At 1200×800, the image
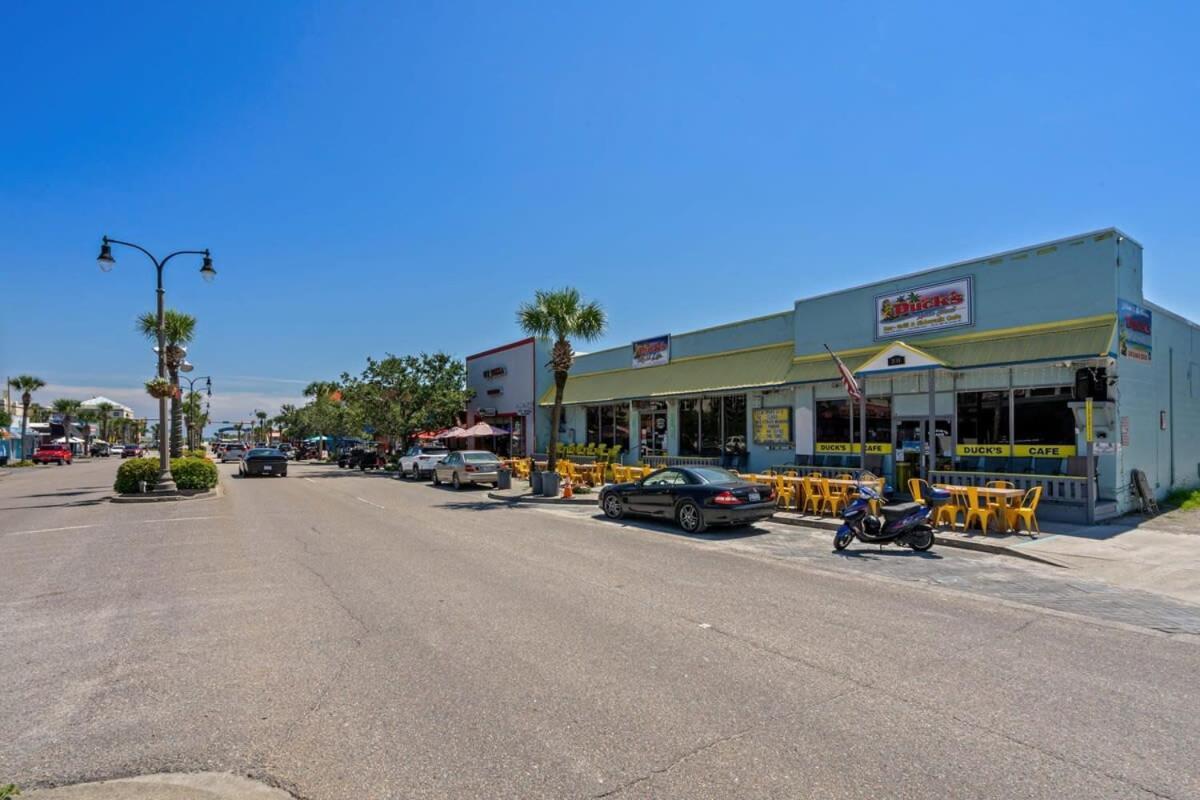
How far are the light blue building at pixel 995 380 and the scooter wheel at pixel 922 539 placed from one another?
4.63 meters

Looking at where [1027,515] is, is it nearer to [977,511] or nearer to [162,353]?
[977,511]

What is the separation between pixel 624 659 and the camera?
18.3ft

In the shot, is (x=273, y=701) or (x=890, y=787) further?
(x=273, y=701)

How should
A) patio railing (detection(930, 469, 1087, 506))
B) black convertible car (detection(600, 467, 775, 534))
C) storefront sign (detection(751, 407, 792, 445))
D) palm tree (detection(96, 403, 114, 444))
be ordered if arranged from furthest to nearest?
1. palm tree (detection(96, 403, 114, 444))
2. storefront sign (detection(751, 407, 792, 445))
3. patio railing (detection(930, 469, 1087, 506))
4. black convertible car (detection(600, 467, 775, 534))

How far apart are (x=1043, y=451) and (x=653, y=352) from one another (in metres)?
15.7

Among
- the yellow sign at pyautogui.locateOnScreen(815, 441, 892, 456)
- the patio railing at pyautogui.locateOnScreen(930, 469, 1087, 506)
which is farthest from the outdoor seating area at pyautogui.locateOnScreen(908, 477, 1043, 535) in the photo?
the yellow sign at pyautogui.locateOnScreen(815, 441, 892, 456)

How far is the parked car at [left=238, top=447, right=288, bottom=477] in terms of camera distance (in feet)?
114

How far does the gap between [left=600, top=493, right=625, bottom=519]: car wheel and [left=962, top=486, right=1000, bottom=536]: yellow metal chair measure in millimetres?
7417

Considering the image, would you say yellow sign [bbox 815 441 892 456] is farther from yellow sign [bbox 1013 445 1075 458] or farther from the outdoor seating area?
the outdoor seating area

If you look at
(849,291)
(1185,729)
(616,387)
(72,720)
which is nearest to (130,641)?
(72,720)

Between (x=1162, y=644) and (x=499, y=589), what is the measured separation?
22.8 feet

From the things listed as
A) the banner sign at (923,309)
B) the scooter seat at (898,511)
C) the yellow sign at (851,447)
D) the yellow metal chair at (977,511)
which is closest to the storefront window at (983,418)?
the banner sign at (923,309)

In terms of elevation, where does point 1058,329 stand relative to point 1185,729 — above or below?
above

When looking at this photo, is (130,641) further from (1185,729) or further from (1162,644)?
(1162,644)
